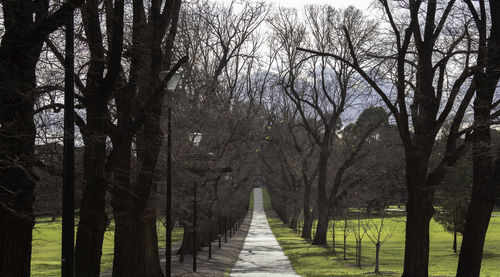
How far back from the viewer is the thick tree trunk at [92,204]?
1205cm

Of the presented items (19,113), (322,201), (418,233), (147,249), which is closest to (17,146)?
(19,113)

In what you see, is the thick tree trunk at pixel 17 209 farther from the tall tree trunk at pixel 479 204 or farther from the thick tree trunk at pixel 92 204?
the tall tree trunk at pixel 479 204

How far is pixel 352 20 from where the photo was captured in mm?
37000

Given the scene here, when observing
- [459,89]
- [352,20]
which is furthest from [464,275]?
[352,20]

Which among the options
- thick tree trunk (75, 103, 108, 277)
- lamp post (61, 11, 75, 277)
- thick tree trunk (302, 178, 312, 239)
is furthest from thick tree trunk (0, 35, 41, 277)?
thick tree trunk (302, 178, 312, 239)

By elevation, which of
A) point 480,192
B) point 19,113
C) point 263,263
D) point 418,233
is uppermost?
point 19,113

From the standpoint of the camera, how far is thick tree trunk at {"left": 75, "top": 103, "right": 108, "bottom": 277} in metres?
12.0

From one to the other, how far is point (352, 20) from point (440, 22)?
65.3 ft

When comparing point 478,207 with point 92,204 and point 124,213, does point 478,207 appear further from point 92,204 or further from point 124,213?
point 92,204

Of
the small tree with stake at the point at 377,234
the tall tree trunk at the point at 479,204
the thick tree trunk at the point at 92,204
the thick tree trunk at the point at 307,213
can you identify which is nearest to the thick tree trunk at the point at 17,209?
the thick tree trunk at the point at 92,204

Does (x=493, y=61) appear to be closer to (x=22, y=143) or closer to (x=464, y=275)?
(x=464, y=275)

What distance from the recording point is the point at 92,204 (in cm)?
1232

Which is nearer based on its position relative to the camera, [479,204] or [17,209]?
[17,209]

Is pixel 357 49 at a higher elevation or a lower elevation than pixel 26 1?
higher
